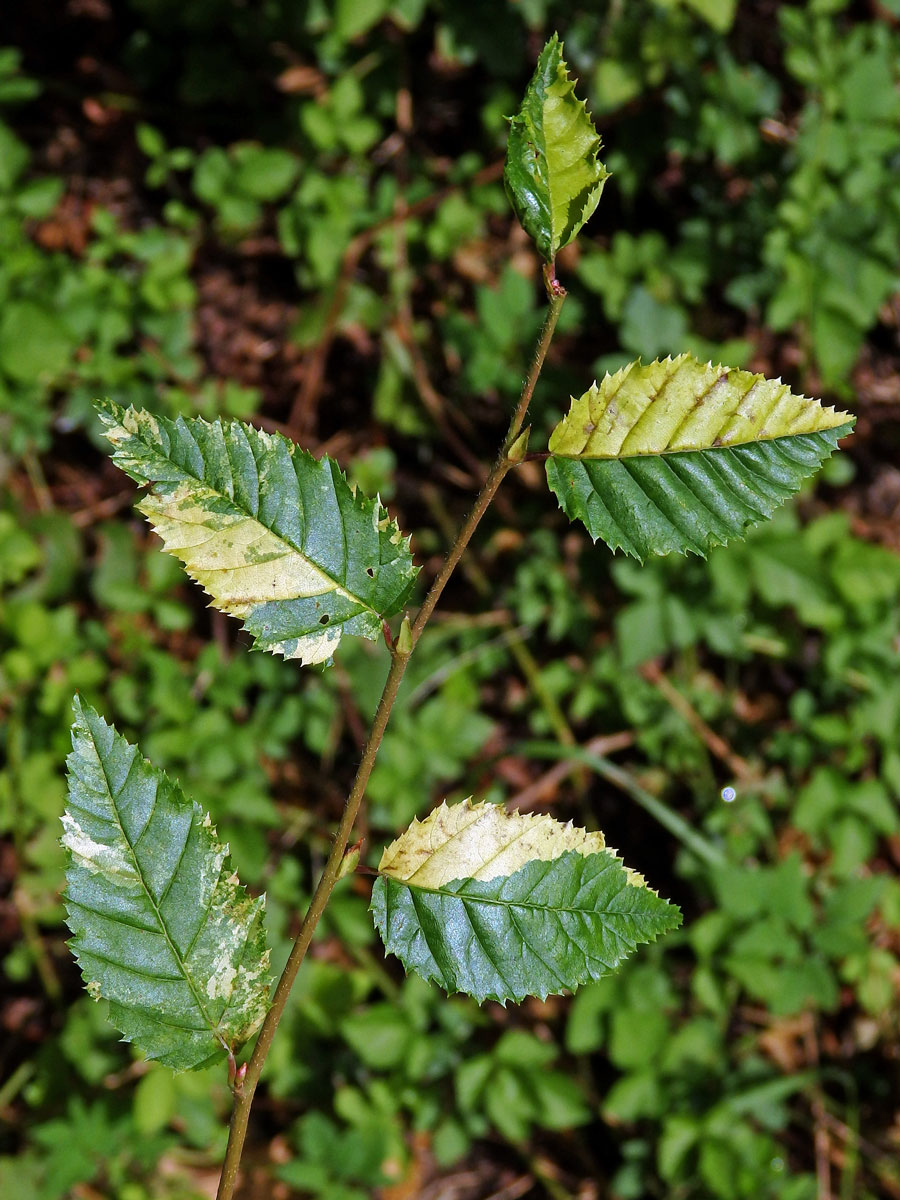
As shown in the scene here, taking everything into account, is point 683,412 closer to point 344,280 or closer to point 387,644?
point 387,644

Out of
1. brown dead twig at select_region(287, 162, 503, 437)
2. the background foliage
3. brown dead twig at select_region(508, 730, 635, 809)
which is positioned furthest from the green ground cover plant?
brown dead twig at select_region(287, 162, 503, 437)

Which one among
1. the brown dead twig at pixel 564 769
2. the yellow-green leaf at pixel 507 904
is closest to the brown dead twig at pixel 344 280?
the brown dead twig at pixel 564 769

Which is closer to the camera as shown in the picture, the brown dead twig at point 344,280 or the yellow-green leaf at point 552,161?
the yellow-green leaf at point 552,161

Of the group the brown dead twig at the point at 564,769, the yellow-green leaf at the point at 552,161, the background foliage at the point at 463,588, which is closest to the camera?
the yellow-green leaf at the point at 552,161

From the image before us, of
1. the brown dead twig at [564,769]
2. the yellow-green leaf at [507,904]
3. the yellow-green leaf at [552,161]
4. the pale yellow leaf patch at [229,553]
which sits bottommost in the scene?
the brown dead twig at [564,769]

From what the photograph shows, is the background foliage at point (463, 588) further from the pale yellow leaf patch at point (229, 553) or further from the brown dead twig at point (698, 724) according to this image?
the pale yellow leaf patch at point (229, 553)

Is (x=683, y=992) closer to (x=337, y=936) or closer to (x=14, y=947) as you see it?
(x=337, y=936)

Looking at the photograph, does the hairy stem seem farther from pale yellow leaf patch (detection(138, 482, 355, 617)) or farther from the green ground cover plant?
pale yellow leaf patch (detection(138, 482, 355, 617))
